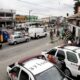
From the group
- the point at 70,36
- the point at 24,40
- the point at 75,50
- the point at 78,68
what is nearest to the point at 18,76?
the point at 78,68

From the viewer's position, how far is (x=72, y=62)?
1023cm

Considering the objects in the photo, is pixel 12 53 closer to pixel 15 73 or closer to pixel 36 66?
pixel 15 73

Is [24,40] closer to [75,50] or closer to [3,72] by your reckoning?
[3,72]

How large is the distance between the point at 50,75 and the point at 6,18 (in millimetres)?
75412

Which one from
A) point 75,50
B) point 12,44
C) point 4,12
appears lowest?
point 12,44

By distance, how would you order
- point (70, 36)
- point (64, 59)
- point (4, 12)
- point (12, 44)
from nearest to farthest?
point (64, 59) → point (70, 36) → point (12, 44) → point (4, 12)

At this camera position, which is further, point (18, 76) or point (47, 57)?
point (47, 57)

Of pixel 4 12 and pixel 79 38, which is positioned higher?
pixel 4 12

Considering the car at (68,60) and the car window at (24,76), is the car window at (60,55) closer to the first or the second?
the car at (68,60)

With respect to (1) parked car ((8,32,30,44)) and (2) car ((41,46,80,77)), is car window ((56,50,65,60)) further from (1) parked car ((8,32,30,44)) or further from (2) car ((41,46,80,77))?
(1) parked car ((8,32,30,44))

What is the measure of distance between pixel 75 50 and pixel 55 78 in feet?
13.0

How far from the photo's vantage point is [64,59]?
420 inches

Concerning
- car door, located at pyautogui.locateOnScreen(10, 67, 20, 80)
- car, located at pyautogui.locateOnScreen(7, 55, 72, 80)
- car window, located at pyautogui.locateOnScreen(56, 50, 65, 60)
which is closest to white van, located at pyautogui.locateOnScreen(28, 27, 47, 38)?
car window, located at pyautogui.locateOnScreen(56, 50, 65, 60)

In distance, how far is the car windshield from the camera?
698 centimetres
